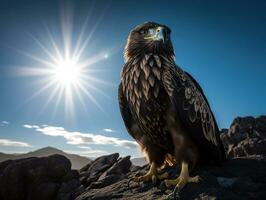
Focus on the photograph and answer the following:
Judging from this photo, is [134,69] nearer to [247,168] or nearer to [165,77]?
[165,77]

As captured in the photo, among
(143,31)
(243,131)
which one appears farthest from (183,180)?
(243,131)

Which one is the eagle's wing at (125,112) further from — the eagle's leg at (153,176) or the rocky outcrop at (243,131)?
the rocky outcrop at (243,131)

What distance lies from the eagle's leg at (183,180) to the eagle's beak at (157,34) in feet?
9.86

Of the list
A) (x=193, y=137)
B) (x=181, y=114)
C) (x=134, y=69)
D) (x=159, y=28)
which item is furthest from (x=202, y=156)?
(x=159, y=28)

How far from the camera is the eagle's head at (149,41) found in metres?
7.43

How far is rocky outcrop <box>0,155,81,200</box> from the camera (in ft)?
138

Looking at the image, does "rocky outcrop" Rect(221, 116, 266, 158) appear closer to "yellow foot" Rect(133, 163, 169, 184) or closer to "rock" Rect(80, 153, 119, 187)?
"rock" Rect(80, 153, 119, 187)

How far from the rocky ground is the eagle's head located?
278cm

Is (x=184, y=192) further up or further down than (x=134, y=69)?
further down

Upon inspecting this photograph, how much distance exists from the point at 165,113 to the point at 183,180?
4.57 feet

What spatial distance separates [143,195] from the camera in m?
6.20

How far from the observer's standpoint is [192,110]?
654 centimetres

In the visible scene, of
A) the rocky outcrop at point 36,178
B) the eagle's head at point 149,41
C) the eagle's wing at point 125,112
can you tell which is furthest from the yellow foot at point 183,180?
the rocky outcrop at point 36,178

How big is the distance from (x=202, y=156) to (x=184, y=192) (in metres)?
1.46
